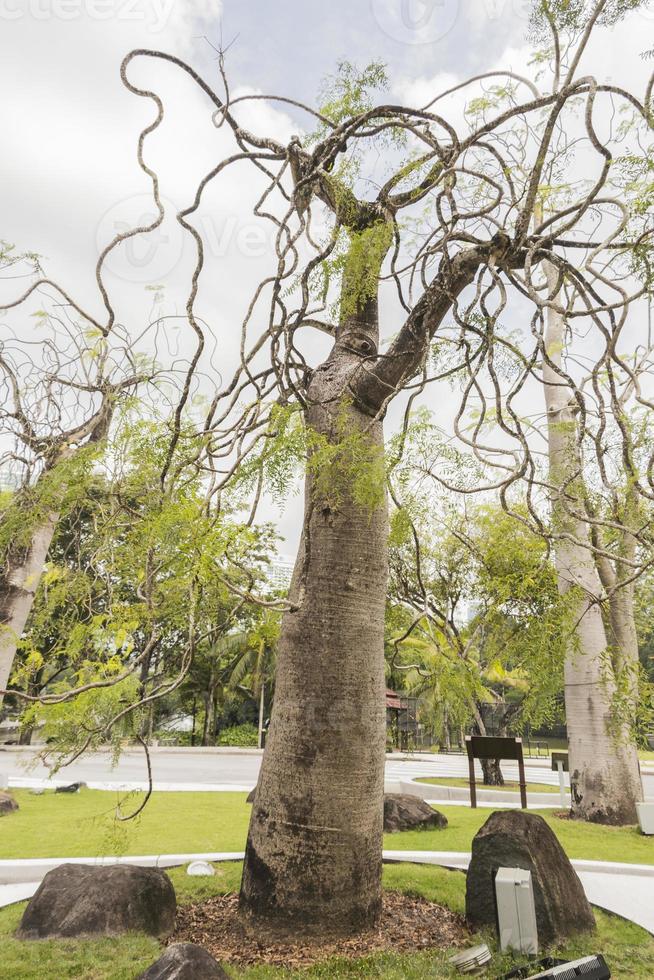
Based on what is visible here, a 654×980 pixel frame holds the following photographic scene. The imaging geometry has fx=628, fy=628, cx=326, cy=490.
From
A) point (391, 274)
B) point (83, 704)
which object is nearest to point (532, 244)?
point (391, 274)

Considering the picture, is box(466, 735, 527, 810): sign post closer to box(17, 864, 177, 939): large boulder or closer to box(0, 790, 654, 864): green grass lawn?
box(0, 790, 654, 864): green grass lawn

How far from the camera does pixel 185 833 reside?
566 centimetres

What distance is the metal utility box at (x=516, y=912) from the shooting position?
2.82 metres

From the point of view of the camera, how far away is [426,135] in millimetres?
3697

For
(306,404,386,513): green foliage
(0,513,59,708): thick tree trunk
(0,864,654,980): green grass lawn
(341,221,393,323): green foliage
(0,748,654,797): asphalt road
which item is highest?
(341,221,393,323): green foliage

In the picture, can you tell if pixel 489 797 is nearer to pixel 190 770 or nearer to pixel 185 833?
pixel 185 833

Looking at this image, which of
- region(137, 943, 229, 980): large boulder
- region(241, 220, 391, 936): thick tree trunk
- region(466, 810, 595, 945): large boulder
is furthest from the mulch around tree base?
region(137, 943, 229, 980): large boulder

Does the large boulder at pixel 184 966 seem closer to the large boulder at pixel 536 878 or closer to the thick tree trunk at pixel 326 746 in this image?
the thick tree trunk at pixel 326 746

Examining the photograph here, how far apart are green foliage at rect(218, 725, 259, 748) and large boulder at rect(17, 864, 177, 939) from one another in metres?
18.8

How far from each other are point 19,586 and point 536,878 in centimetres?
404

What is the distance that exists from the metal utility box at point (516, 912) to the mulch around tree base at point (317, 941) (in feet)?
1.02

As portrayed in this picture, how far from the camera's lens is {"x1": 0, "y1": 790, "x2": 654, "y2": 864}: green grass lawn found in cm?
500

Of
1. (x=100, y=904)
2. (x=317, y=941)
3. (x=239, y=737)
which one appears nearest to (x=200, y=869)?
(x=100, y=904)

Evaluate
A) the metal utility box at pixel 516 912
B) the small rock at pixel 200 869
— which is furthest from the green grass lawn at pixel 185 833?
the metal utility box at pixel 516 912
